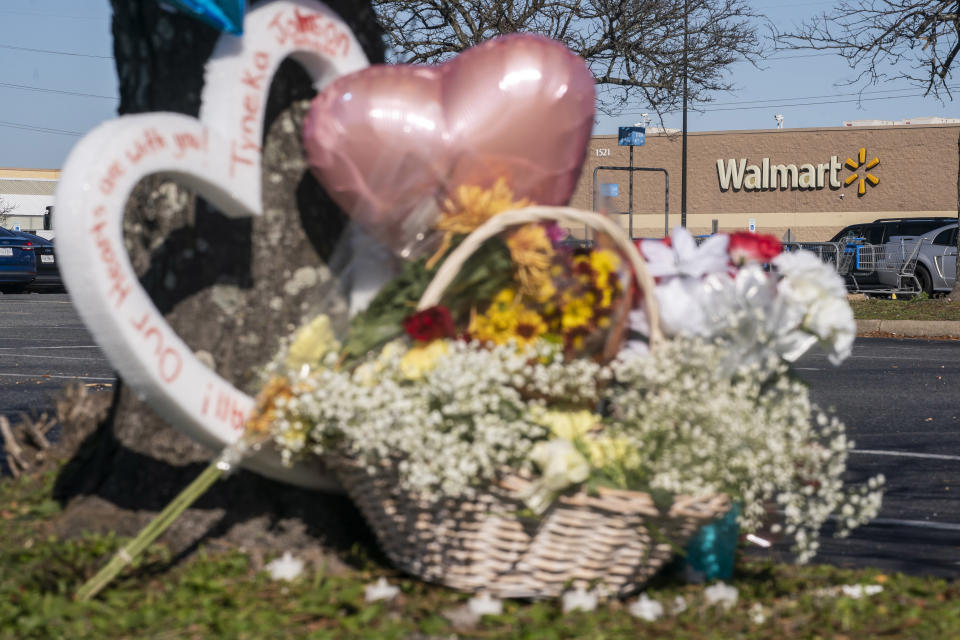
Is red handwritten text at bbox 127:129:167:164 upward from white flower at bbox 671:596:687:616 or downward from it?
upward

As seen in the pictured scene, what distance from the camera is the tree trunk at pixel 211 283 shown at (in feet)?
11.4

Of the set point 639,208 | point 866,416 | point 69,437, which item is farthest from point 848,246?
point 639,208

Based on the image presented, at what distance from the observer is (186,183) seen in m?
3.13

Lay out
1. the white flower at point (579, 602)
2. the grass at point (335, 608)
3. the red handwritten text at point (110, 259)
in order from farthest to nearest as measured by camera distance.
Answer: the white flower at point (579, 602) < the grass at point (335, 608) < the red handwritten text at point (110, 259)

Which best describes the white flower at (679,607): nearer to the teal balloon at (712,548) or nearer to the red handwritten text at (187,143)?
the teal balloon at (712,548)

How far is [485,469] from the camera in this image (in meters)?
2.85

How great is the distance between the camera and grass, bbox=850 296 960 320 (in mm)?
16484

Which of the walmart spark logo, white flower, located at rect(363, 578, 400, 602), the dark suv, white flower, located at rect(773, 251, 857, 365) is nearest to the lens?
white flower, located at rect(363, 578, 400, 602)

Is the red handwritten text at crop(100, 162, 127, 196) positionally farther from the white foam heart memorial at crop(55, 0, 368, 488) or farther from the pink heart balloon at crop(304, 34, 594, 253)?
the pink heart balloon at crop(304, 34, 594, 253)

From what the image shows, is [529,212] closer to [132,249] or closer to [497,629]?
[497,629]

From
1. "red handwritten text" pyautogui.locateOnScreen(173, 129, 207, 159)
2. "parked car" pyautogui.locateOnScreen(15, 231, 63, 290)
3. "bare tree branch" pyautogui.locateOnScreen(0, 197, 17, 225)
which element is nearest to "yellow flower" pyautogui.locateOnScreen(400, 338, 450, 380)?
"red handwritten text" pyautogui.locateOnScreen(173, 129, 207, 159)

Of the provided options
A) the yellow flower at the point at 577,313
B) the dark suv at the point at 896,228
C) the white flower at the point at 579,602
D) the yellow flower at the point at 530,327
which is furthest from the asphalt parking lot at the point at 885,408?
the dark suv at the point at 896,228

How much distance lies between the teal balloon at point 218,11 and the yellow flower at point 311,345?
0.82 m

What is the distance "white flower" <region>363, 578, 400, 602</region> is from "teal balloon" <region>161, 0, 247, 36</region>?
1.53 metres
